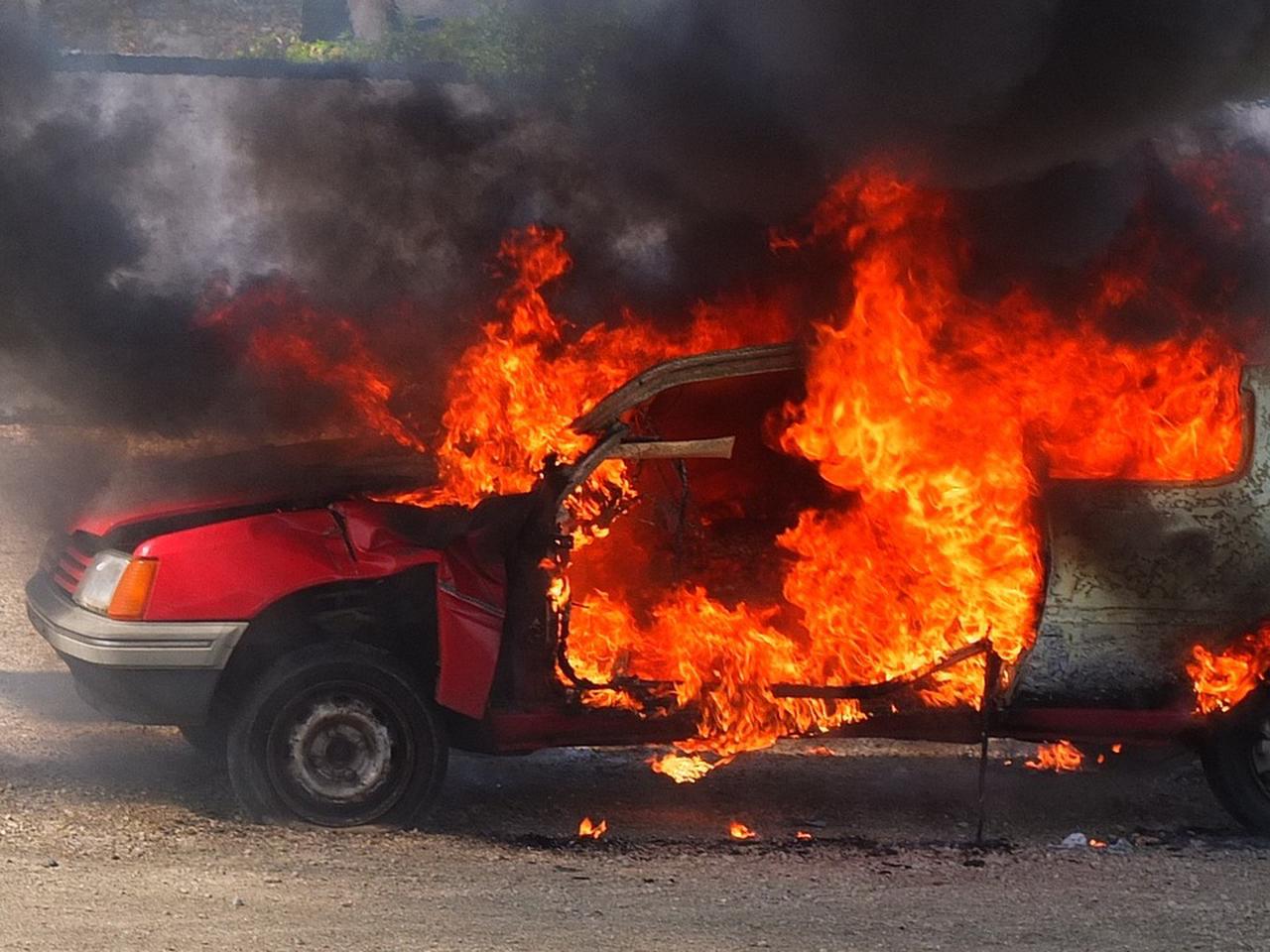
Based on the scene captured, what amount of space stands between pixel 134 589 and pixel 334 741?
0.90 metres

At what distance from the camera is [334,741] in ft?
18.7

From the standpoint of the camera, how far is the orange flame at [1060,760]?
7.16 m

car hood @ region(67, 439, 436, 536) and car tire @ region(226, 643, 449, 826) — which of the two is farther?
car hood @ region(67, 439, 436, 536)

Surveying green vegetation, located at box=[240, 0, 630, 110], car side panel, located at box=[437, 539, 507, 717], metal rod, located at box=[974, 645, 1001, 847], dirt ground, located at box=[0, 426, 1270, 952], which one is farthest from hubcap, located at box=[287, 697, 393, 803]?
green vegetation, located at box=[240, 0, 630, 110]

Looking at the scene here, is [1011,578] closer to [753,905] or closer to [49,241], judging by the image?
[753,905]

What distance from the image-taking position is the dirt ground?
186 inches

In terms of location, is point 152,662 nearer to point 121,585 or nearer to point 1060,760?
point 121,585

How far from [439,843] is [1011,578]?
232 centimetres

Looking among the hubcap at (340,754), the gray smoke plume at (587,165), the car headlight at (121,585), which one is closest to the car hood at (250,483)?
the car headlight at (121,585)

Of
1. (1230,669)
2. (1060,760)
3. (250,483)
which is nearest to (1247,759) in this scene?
(1230,669)

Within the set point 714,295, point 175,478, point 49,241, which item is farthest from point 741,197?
point 49,241

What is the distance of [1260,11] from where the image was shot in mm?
6871

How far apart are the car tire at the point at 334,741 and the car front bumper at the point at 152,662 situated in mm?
182

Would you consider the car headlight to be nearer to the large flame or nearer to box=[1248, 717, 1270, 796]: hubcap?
the large flame
